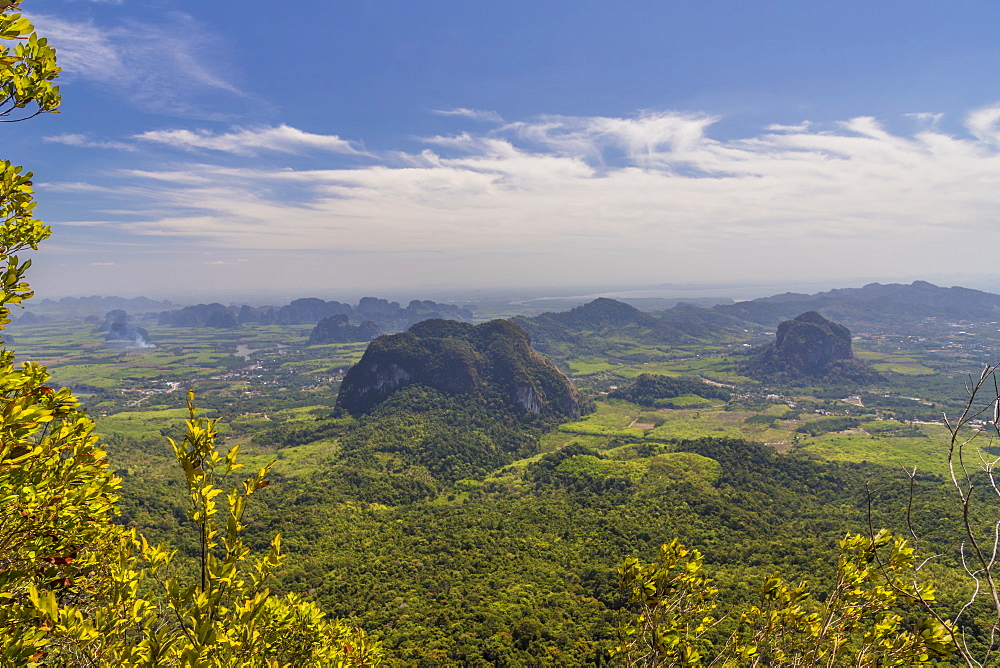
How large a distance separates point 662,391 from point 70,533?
4893 inches

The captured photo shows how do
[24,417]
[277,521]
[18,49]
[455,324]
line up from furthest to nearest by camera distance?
1. [455,324]
2. [277,521]
3. [18,49]
4. [24,417]

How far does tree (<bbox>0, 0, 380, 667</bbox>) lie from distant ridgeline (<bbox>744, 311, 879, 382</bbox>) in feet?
528

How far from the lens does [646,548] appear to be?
4203cm

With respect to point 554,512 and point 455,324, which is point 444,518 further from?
point 455,324

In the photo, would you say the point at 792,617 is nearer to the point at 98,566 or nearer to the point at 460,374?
the point at 98,566

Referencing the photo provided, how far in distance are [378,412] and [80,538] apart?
3613 inches

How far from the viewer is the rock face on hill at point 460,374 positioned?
101 meters

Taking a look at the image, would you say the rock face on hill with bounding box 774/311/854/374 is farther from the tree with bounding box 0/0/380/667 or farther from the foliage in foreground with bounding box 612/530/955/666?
the tree with bounding box 0/0/380/667

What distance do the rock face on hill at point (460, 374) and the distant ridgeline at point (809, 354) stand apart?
78.8 metres

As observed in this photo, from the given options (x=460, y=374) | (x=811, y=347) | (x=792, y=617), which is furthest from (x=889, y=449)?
(x=792, y=617)

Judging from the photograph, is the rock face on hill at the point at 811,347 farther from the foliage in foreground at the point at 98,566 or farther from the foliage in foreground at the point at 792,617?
the foliage in foreground at the point at 98,566

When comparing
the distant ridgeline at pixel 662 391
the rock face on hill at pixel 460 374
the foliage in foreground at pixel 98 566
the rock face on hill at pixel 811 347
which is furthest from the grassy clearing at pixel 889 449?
the foliage in foreground at pixel 98 566

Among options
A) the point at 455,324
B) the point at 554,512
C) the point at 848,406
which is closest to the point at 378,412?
the point at 455,324

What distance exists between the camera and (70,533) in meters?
5.27
